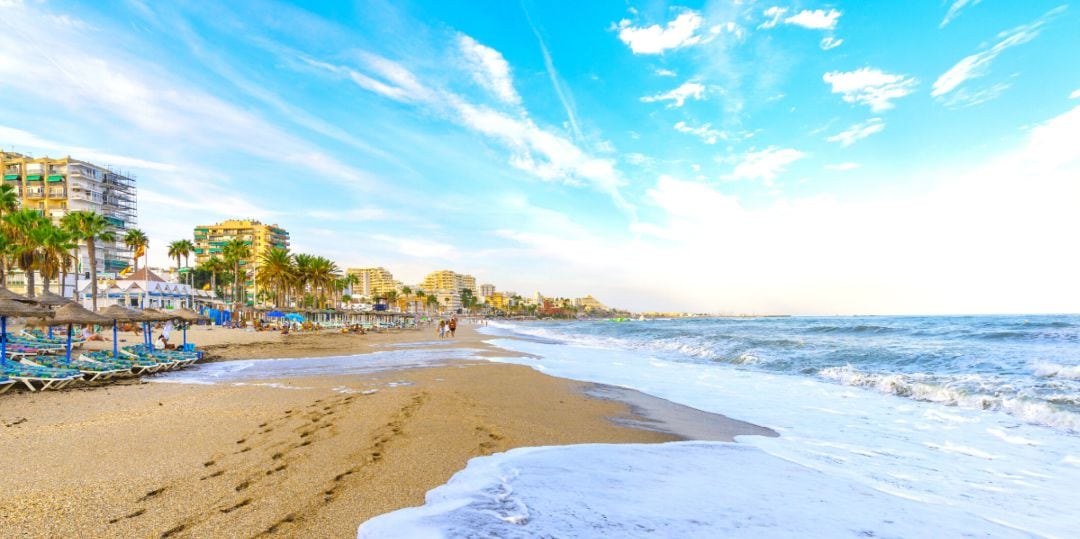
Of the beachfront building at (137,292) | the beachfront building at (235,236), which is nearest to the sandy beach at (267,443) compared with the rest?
the beachfront building at (137,292)

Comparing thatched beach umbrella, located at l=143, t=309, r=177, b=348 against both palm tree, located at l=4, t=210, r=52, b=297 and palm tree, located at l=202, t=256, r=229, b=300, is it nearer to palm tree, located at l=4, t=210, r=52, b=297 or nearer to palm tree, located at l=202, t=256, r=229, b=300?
palm tree, located at l=4, t=210, r=52, b=297

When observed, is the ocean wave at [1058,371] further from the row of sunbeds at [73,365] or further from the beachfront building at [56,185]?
the beachfront building at [56,185]

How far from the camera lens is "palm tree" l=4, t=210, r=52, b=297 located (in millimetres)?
39594

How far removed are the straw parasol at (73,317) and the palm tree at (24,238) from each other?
3635 centimetres

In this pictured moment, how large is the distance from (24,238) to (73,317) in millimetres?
39179

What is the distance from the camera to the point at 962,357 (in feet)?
58.2

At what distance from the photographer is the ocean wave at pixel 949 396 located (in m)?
8.70

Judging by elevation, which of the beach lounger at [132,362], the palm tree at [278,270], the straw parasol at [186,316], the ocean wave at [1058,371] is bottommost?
the ocean wave at [1058,371]

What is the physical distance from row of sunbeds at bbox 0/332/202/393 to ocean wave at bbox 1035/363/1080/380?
2486 centimetres

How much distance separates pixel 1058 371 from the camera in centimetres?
1320

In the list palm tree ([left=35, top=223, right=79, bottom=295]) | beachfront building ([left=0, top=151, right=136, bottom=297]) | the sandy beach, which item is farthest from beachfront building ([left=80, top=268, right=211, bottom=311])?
the sandy beach

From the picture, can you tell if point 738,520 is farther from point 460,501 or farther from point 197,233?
point 197,233

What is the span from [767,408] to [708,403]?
45.6 inches

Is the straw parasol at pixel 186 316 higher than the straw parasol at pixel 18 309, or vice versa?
the straw parasol at pixel 18 309
